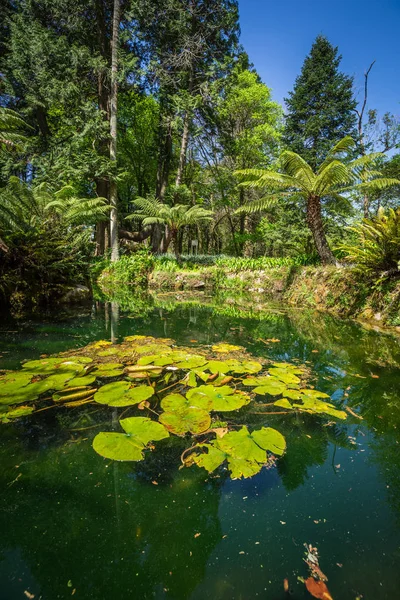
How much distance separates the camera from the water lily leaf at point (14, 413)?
1.63 meters

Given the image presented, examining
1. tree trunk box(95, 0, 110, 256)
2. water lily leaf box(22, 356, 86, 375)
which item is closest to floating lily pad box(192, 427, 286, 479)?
water lily leaf box(22, 356, 86, 375)

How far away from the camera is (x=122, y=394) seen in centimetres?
186

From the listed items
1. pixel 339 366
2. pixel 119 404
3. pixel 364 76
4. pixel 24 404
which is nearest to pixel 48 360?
pixel 24 404

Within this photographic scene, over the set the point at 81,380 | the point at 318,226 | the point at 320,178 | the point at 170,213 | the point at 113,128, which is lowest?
the point at 81,380

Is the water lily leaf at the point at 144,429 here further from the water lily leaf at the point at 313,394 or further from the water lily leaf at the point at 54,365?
the water lily leaf at the point at 313,394

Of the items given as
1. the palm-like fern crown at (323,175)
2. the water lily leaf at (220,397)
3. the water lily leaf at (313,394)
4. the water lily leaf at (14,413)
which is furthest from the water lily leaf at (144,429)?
the palm-like fern crown at (323,175)

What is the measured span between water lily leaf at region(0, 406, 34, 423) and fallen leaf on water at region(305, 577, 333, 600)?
165 centimetres

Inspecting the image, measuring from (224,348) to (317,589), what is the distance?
2268mm

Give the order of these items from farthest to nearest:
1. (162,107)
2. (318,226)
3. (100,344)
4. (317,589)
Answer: (162,107)
(318,226)
(100,344)
(317,589)

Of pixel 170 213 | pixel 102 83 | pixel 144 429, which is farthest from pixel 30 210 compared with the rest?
pixel 102 83

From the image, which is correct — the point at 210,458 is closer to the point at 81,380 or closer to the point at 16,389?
the point at 81,380

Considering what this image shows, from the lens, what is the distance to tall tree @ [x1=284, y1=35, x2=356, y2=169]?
11.7 metres

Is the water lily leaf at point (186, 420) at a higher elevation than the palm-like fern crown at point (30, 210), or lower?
→ lower

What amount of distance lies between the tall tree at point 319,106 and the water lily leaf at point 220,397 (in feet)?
40.3
